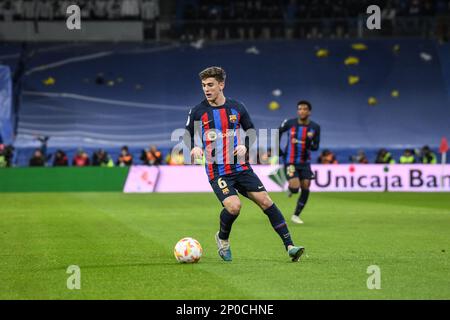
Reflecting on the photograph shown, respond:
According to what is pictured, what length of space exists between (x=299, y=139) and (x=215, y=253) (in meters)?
6.36

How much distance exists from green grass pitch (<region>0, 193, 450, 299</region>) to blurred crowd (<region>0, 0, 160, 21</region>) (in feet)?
68.0

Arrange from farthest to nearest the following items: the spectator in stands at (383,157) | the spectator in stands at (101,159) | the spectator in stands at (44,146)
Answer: the spectator in stands at (44,146), the spectator in stands at (383,157), the spectator in stands at (101,159)

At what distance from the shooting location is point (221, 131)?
10.6 m

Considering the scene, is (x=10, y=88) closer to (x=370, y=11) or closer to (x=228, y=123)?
(x=370, y=11)

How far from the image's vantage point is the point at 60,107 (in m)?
40.0

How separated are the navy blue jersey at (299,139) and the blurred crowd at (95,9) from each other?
25.0 m

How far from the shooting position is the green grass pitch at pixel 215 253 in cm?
830

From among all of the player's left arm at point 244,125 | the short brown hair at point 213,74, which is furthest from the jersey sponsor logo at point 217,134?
the short brown hair at point 213,74

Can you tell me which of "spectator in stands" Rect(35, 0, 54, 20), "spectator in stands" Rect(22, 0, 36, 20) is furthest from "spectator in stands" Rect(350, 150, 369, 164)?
"spectator in stands" Rect(22, 0, 36, 20)

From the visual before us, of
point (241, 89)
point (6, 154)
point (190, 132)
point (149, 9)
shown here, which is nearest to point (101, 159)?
point (6, 154)

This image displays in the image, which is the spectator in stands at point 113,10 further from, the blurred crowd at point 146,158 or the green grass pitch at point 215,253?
the green grass pitch at point 215,253

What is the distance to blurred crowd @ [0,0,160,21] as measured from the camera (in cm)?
4125
